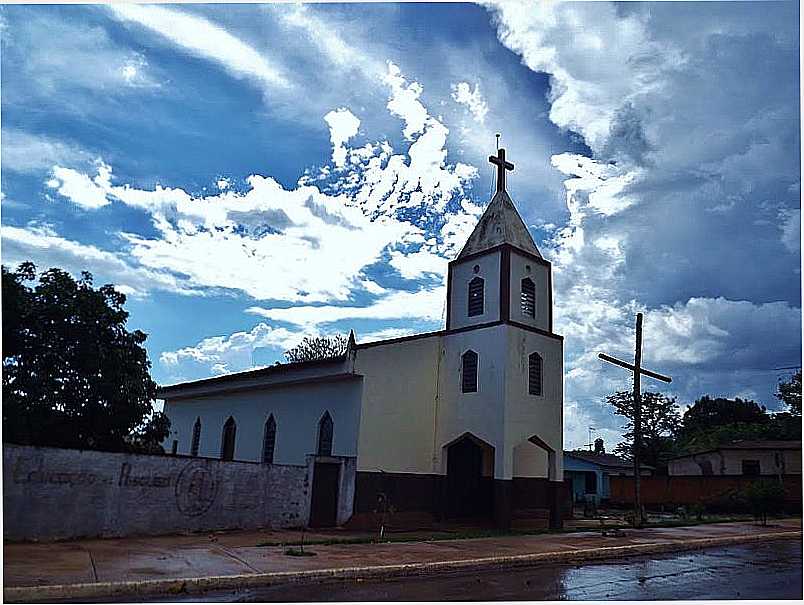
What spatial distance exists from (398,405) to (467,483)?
3.61m

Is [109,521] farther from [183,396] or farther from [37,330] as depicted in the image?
[183,396]

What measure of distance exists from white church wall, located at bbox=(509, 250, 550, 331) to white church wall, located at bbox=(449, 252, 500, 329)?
0.48 meters

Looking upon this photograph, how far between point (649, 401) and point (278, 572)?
61.3 feet

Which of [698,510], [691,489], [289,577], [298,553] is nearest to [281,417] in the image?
[298,553]

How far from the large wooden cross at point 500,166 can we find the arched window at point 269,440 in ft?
36.1

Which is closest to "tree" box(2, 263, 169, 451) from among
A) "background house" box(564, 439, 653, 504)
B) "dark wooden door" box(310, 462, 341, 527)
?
"dark wooden door" box(310, 462, 341, 527)

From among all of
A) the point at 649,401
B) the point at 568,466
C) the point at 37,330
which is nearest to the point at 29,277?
the point at 37,330

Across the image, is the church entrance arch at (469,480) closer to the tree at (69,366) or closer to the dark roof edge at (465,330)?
the dark roof edge at (465,330)

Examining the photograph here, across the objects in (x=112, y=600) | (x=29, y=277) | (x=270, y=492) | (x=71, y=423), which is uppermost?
(x=29, y=277)

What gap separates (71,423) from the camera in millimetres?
16500

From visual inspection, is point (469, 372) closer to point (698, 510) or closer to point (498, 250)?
point (498, 250)

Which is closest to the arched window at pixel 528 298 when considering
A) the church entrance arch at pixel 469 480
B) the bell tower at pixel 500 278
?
the bell tower at pixel 500 278

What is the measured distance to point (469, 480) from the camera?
22406mm

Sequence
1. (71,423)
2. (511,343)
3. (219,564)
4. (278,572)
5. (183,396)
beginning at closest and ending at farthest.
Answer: (278,572)
(219,564)
(71,423)
(511,343)
(183,396)
